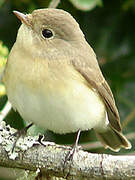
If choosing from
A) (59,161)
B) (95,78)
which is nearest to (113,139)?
(95,78)

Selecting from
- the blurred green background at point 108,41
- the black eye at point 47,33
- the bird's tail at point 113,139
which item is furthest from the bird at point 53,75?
the blurred green background at point 108,41

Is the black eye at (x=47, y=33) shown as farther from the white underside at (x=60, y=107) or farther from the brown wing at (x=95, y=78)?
the white underside at (x=60, y=107)

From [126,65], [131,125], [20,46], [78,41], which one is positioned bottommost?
[131,125]

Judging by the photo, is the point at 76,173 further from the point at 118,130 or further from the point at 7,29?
the point at 7,29

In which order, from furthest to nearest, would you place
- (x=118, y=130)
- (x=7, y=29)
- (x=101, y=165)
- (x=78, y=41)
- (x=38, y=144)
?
(x=7, y=29) → (x=118, y=130) → (x=78, y=41) → (x=38, y=144) → (x=101, y=165)

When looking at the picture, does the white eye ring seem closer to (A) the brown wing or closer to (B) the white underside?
(A) the brown wing

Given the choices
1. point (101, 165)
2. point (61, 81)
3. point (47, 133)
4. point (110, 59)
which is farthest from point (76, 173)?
point (110, 59)

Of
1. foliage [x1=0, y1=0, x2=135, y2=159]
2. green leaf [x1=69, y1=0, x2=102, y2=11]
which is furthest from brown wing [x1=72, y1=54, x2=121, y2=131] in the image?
foliage [x1=0, y1=0, x2=135, y2=159]

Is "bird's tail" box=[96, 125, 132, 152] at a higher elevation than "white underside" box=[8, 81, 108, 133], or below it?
below
